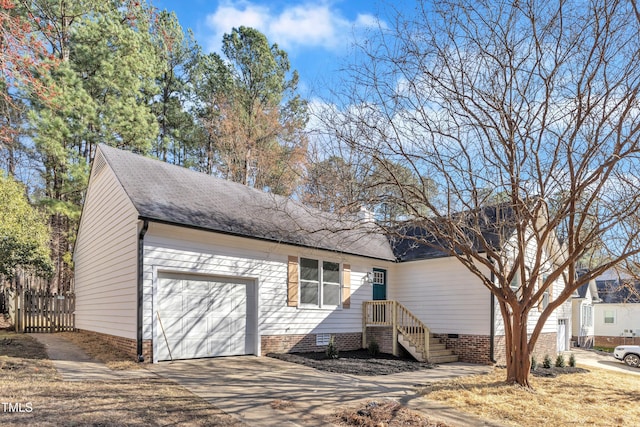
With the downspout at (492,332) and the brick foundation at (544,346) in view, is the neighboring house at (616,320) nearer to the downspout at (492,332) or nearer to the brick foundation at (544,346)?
the brick foundation at (544,346)

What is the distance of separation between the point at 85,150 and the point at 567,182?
822 inches

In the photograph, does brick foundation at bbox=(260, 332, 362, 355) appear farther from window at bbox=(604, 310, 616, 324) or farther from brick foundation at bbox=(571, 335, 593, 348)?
window at bbox=(604, 310, 616, 324)

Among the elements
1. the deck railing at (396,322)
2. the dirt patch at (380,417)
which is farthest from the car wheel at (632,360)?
the dirt patch at (380,417)

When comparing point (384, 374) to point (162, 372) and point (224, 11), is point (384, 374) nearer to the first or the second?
point (162, 372)

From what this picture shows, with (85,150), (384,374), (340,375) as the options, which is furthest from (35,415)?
(85,150)

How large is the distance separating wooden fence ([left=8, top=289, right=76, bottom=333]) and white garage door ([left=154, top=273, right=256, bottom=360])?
8200 millimetres

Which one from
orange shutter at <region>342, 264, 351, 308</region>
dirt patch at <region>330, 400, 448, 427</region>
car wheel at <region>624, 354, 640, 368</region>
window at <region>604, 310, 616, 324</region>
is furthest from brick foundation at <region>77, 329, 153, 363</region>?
window at <region>604, 310, 616, 324</region>

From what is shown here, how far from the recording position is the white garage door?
9766mm

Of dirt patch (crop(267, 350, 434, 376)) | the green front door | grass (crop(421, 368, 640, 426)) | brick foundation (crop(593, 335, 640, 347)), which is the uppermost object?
Result: the green front door

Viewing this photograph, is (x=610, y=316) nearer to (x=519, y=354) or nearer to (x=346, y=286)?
(x=346, y=286)

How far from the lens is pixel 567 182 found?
27.5ft

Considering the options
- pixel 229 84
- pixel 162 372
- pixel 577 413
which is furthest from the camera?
pixel 229 84

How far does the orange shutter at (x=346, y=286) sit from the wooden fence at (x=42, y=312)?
1012 cm

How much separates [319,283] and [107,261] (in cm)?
613
